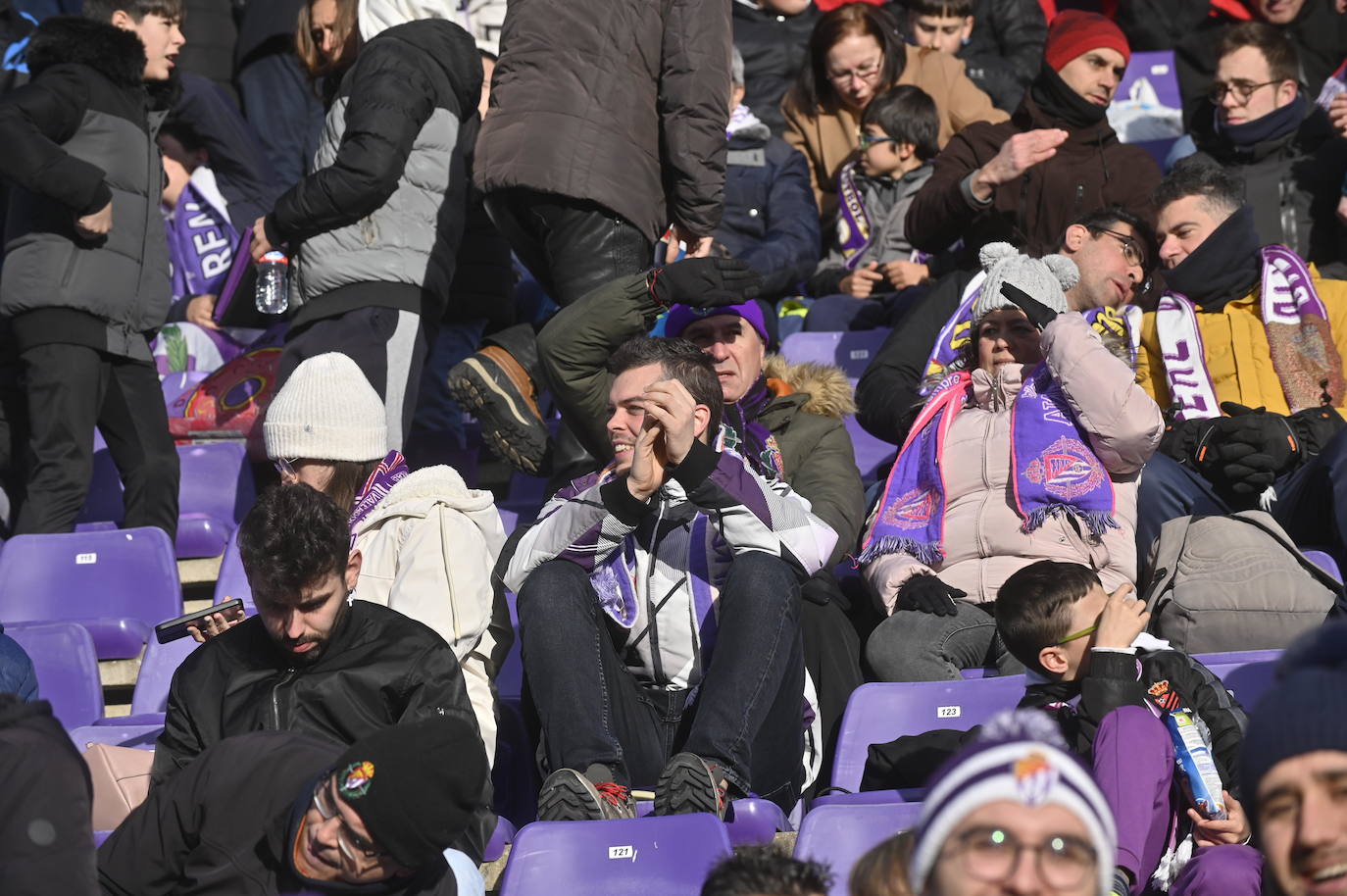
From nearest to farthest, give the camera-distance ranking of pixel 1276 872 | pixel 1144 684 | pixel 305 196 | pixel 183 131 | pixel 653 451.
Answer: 1. pixel 1276 872
2. pixel 1144 684
3. pixel 653 451
4. pixel 305 196
5. pixel 183 131

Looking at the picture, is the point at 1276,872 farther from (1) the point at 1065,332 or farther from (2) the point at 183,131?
(2) the point at 183,131

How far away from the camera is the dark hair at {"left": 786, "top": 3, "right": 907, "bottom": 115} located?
6566mm

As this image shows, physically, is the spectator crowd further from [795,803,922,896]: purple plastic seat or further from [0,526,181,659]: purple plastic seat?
[795,803,922,896]: purple plastic seat

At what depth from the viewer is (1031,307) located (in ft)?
13.9

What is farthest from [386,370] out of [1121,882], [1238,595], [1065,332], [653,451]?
[1121,882]

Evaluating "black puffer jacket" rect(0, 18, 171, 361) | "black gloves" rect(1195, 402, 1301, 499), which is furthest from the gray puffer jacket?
"black gloves" rect(1195, 402, 1301, 499)

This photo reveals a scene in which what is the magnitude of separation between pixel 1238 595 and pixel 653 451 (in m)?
1.34

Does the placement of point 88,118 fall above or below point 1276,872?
above

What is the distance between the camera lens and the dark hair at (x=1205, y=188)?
15.6 ft

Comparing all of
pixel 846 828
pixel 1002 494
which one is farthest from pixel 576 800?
pixel 1002 494

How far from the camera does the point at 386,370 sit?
4855 millimetres

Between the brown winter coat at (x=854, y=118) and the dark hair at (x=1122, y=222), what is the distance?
189 centimetres

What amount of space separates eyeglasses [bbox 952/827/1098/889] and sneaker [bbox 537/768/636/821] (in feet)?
4.36

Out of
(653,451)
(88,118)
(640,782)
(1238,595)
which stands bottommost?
(640,782)
